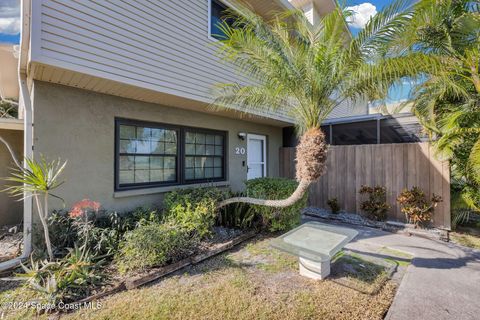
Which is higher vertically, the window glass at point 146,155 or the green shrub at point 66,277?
the window glass at point 146,155

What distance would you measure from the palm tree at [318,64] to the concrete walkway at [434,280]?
2115 mm

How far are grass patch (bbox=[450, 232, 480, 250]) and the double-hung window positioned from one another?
615 centimetres

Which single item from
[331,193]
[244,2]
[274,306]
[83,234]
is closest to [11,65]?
[83,234]

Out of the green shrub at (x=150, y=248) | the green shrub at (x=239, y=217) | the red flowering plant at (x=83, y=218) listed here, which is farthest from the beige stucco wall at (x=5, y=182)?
the green shrub at (x=239, y=217)

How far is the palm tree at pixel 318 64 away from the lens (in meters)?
3.73

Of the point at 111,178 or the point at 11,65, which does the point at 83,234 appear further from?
the point at 11,65

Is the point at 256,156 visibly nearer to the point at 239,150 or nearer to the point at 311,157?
the point at 239,150

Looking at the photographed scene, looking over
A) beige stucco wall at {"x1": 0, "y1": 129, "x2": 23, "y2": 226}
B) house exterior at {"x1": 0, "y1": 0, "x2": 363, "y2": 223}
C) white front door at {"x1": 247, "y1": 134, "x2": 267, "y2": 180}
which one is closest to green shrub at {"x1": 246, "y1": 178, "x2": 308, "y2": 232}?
house exterior at {"x1": 0, "y1": 0, "x2": 363, "y2": 223}

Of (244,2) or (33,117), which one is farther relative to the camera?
(244,2)

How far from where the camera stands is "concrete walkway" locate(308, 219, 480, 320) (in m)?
2.87

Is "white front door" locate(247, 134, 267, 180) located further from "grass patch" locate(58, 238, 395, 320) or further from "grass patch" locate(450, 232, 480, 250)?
"grass patch" locate(450, 232, 480, 250)

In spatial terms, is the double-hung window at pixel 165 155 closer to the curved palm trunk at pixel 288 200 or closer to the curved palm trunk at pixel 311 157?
the curved palm trunk at pixel 288 200

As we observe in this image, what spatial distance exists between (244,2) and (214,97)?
11.7 feet

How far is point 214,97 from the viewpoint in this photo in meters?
6.04
